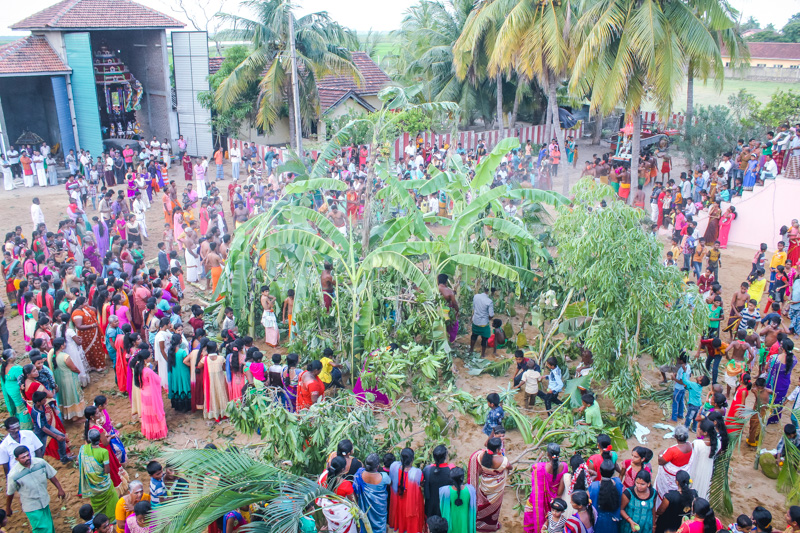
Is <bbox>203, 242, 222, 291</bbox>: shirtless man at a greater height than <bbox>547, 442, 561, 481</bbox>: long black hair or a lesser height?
greater

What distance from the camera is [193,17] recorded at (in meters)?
44.7

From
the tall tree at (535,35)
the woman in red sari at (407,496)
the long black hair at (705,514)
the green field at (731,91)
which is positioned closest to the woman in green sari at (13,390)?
the woman in red sari at (407,496)

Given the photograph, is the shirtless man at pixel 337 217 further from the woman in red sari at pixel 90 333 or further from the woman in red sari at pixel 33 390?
the woman in red sari at pixel 33 390

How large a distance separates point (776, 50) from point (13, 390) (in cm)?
5547

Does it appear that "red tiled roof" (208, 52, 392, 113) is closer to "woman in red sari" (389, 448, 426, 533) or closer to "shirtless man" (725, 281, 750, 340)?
"shirtless man" (725, 281, 750, 340)

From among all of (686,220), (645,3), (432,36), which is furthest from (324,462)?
(432,36)

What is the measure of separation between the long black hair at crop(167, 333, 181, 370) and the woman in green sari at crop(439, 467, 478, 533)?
13.5ft

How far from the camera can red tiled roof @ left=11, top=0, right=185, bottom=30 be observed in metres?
21.4

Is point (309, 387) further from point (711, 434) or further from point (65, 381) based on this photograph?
point (711, 434)

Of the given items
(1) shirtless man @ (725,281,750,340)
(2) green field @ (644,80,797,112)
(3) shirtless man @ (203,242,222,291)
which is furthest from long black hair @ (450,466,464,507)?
(2) green field @ (644,80,797,112)

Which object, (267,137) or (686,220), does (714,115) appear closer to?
(686,220)

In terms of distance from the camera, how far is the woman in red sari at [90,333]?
8703mm

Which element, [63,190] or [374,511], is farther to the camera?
[63,190]

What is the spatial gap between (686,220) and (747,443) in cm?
689
